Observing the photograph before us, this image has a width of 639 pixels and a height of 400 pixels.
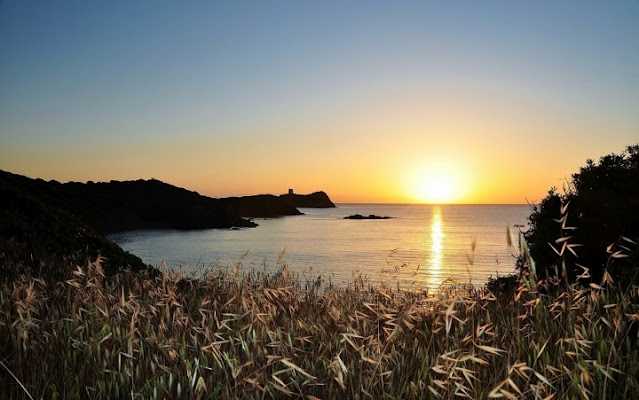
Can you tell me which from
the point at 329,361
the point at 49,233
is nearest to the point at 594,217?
the point at 329,361

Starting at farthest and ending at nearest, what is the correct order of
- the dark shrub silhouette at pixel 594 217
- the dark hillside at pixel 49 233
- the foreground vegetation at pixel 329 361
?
the dark hillside at pixel 49 233, the dark shrub silhouette at pixel 594 217, the foreground vegetation at pixel 329 361

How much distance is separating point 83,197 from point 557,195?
89.1 metres

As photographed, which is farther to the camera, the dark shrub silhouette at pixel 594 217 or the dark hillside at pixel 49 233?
the dark hillside at pixel 49 233

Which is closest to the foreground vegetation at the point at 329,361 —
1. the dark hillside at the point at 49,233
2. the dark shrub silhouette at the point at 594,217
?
the dark shrub silhouette at the point at 594,217

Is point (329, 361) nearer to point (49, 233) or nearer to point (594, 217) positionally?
point (594, 217)

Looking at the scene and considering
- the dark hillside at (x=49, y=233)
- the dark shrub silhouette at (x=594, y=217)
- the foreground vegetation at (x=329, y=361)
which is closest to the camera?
the foreground vegetation at (x=329, y=361)

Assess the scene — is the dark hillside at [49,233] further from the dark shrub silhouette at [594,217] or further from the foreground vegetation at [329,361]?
the dark shrub silhouette at [594,217]

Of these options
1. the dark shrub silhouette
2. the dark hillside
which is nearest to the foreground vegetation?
the dark shrub silhouette

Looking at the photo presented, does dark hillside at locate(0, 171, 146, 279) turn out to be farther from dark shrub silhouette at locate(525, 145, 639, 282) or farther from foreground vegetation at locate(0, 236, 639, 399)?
dark shrub silhouette at locate(525, 145, 639, 282)

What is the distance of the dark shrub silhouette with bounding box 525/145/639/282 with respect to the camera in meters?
13.6

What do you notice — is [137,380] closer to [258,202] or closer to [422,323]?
Result: [422,323]

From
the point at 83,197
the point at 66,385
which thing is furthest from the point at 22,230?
the point at 83,197

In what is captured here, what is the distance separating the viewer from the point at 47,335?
17.9 ft

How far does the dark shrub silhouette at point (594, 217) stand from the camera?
1364cm
